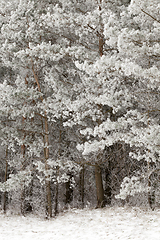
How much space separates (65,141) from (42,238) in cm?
625

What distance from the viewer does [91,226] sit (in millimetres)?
8500

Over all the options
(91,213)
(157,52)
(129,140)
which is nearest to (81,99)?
(129,140)

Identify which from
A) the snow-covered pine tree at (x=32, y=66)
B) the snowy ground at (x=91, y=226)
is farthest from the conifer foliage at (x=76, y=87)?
the snowy ground at (x=91, y=226)

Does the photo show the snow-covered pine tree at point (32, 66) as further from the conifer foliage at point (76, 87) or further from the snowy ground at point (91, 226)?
the snowy ground at point (91, 226)

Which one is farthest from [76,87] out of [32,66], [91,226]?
[91,226]

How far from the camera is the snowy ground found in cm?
717

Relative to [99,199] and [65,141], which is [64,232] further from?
[65,141]

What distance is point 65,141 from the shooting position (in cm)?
1374

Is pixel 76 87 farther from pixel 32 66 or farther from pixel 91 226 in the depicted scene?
pixel 91 226

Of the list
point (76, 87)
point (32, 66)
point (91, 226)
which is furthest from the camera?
point (32, 66)

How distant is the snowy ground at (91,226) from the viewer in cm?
717

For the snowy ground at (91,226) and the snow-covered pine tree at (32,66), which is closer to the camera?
the snowy ground at (91,226)

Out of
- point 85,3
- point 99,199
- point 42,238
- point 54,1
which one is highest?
point 54,1

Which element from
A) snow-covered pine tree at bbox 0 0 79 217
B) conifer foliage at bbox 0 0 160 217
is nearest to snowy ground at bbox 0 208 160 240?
conifer foliage at bbox 0 0 160 217
